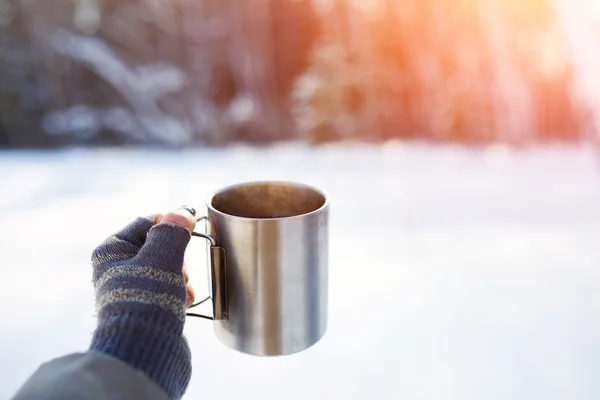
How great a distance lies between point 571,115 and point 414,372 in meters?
0.75

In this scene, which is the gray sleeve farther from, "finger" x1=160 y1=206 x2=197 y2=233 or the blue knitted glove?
"finger" x1=160 y1=206 x2=197 y2=233

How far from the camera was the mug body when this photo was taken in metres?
0.38

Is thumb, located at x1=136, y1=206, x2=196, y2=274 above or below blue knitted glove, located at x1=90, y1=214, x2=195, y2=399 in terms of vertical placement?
above

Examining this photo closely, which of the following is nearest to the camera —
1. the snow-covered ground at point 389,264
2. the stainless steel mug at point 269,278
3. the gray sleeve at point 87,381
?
the gray sleeve at point 87,381

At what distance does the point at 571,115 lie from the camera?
1037 mm

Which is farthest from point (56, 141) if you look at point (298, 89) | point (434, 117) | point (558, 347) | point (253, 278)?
point (558, 347)

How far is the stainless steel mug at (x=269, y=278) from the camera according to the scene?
38 centimetres

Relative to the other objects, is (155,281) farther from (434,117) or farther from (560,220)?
(434,117)

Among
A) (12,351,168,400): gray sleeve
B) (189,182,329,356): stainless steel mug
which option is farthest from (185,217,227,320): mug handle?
(12,351,168,400): gray sleeve

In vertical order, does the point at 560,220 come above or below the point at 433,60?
below

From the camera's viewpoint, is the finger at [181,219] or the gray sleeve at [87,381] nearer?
the gray sleeve at [87,381]

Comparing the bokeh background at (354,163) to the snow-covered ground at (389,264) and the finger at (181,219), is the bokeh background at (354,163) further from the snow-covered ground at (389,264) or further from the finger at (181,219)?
the finger at (181,219)

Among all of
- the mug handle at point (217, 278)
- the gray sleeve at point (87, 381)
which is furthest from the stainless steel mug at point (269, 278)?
the gray sleeve at point (87, 381)

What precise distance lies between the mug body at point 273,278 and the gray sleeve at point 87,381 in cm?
10
